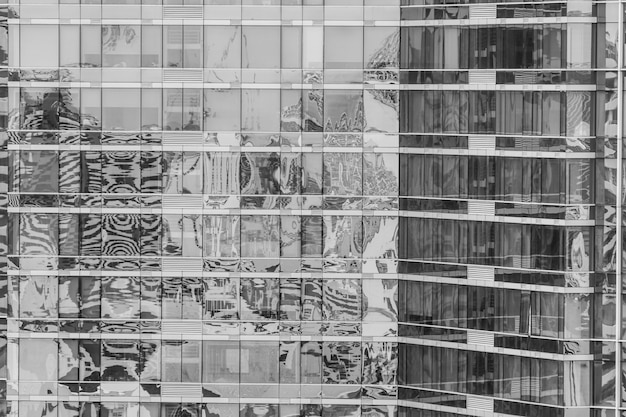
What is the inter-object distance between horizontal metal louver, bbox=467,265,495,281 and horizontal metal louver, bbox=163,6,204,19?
15092 millimetres

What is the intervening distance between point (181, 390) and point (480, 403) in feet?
40.3

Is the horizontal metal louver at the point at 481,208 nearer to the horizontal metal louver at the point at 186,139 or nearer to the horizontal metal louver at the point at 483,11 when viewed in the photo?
the horizontal metal louver at the point at 483,11

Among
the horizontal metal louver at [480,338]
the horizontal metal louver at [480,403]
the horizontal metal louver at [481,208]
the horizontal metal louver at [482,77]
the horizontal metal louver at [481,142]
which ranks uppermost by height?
the horizontal metal louver at [482,77]

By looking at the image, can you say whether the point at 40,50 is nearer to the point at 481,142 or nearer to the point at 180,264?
the point at 180,264

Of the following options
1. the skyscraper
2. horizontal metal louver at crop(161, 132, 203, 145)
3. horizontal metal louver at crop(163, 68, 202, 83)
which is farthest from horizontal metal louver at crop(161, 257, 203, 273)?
horizontal metal louver at crop(163, 68, 202, 83)

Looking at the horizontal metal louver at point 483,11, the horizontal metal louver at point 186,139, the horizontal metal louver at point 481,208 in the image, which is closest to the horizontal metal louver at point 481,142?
the horizontal metal louver at point 481,208

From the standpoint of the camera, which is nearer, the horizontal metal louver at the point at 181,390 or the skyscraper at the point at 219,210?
the skyscraper at the point at 219,210

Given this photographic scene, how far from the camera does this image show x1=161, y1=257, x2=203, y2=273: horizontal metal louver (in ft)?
140

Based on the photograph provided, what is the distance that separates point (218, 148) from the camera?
42594 mm

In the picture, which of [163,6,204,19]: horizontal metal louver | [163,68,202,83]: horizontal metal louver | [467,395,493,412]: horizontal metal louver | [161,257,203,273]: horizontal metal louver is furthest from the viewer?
[161,257,203,273]: horizontal metal louver

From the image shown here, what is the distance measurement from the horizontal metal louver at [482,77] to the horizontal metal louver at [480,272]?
7.33 meters

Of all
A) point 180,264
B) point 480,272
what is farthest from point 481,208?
point 180,264

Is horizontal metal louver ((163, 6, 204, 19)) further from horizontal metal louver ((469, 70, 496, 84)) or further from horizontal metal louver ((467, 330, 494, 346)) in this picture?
horizontal metal louver ((467, 330, 494, 346))

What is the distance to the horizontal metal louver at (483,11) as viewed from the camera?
40469mm
